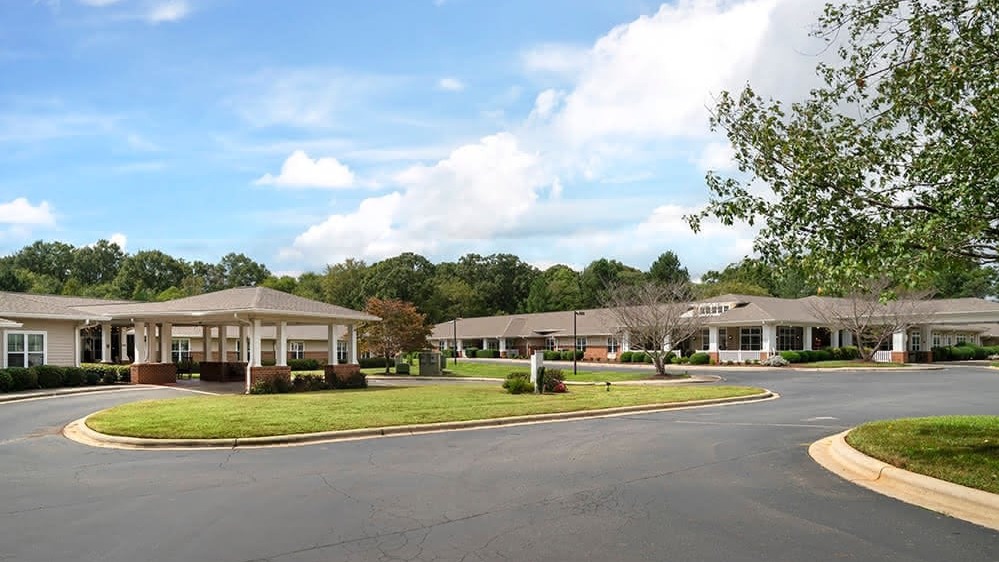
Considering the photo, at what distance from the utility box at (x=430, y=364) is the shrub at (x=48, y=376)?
65.3 feet

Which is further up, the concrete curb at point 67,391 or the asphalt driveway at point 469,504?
the asphalt driveway at point 469,504

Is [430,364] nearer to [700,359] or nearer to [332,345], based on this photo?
[332,345]

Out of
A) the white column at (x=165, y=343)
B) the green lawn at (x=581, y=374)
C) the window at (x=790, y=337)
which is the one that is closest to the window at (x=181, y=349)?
the green lawn at (x=581, y=374)

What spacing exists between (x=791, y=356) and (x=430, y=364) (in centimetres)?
2393

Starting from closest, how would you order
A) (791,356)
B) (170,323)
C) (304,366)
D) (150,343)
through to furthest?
1. (170,323)
2. (150,343)
3. (304,366)
4. (791,356)

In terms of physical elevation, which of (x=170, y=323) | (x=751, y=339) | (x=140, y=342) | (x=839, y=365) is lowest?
(x=839, y=365)

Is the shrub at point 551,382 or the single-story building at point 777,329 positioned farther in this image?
the single-story building at point 777,329

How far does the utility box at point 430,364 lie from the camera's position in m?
45.2

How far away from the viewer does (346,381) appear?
99.2ft

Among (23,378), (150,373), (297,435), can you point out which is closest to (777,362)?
(150,373)

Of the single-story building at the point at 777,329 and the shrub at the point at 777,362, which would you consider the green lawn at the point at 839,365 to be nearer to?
the shrub at the point at 777,362

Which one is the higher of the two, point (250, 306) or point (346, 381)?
point (250, 306)

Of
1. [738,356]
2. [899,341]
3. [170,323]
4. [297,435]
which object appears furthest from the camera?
[738,356]

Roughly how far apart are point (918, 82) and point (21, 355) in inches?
1271
